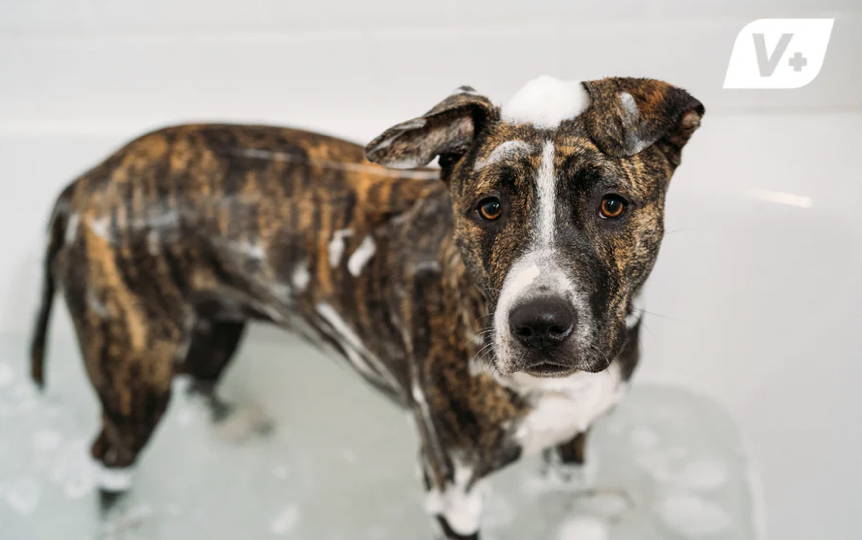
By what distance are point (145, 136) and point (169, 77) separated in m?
0.34

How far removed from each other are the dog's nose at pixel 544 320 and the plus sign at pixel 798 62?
0.48 metres

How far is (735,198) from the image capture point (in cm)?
166

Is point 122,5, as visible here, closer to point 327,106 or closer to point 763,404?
point 327,106

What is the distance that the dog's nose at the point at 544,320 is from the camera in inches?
38.7

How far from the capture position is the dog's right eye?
3.52ft

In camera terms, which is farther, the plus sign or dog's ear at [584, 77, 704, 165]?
the plus sign

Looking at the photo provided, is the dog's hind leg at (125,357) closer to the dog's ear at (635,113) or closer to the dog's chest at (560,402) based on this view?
the dog's chest at (560,402)

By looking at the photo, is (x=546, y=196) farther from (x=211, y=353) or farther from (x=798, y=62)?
(x=211, y=353)

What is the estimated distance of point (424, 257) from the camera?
4.42ft

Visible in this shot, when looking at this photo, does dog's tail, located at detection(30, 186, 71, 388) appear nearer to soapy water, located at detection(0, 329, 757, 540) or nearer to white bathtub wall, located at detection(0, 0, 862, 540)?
white bathtub wall, located at detection(0, 0, 862, 540)

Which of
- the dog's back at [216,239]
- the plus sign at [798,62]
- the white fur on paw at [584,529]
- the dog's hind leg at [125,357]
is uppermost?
the plus sign at [798,62]

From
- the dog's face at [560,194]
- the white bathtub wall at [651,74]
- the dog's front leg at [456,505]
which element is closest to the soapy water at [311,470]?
the white bathtub wall at [651,74]

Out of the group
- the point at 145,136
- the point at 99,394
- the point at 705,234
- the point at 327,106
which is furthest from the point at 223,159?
the point at 705,234

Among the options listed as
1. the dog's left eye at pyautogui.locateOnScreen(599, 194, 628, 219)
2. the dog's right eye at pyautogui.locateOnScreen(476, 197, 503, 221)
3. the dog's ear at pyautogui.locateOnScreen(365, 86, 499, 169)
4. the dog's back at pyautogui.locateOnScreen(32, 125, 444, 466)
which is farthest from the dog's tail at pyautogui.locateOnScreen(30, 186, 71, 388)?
the dog's left eye at pyautogui.locateOnScreen(599, 194, 628, 219)
